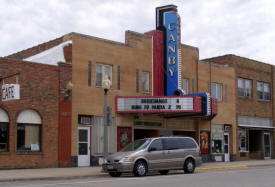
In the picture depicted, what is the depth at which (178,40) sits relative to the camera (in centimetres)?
2855

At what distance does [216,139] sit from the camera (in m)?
33.1

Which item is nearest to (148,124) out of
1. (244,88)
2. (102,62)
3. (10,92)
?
(102,62)

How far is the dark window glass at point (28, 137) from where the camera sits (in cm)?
2238

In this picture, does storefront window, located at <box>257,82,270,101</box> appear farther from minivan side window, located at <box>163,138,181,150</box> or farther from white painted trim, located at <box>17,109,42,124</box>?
white painted trim, located at <box>17,109,42,124</box>

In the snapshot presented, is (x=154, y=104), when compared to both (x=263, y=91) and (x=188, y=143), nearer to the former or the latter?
(x=188, y=143)

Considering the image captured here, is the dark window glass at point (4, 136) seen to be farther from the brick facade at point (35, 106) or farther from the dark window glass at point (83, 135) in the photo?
the dark window glass at point (83, 135)

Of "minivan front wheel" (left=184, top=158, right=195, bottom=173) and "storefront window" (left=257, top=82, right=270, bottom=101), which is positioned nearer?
"minivan front wheel" (left=184, top=158, right=195, bottom=173)

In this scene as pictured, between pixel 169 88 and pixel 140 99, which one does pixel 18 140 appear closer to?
pixel 140 99

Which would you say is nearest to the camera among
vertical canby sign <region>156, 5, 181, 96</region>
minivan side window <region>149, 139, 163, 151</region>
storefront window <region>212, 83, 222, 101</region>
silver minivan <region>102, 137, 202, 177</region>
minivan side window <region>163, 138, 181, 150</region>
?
silver minivan <region>102, 137, 202, 177</region>

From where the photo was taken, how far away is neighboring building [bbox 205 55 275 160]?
35.6 meters

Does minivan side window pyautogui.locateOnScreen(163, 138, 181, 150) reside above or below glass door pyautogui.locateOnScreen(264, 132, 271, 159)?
above

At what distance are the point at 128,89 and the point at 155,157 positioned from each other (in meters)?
8.26

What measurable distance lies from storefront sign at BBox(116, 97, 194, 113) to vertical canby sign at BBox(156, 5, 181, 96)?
6.86 feet

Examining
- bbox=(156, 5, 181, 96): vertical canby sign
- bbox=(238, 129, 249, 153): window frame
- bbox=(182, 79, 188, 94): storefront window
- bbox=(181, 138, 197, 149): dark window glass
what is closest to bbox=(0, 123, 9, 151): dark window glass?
bbox=(181, 138, 197, 149): dark window glass
